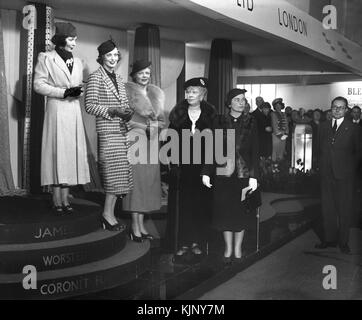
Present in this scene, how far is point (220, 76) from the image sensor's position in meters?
8.34

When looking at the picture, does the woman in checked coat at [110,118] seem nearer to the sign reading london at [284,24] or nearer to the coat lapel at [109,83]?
the coat lapel at [109,83]

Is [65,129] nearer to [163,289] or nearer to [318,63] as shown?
[163,289]

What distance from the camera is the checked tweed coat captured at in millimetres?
3715

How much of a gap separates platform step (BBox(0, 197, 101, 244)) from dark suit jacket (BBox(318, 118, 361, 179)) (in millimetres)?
2141

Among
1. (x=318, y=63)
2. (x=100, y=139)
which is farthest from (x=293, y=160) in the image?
(x=100, y=139)

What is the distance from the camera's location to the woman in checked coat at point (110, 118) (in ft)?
12.1

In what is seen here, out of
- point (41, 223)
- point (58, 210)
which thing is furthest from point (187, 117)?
point (41, 223)

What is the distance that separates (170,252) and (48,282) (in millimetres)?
1343

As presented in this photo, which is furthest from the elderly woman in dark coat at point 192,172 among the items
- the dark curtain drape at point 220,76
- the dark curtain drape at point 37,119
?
the dark curtain drape at point 220,76

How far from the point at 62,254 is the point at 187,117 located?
4.28 ft

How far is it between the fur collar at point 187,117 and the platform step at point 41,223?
92 cm

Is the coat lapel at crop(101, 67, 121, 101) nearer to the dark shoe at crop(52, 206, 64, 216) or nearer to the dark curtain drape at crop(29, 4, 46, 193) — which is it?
the dark shoe at crop(52, 206, 64, 216)

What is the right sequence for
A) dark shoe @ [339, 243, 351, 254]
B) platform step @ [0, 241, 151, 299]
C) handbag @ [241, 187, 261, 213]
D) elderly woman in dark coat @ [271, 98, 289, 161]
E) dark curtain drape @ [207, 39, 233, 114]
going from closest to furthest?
platform step @ [0, 241, 151, 299] < handbag @ [241, 187, 261, 213] < dark shoe @ [339, 243, 351, 254] < elderly woman in dark coat @ [271, 98, 289, 161] < dark curtain drape @ [207, 39, 233, 114]

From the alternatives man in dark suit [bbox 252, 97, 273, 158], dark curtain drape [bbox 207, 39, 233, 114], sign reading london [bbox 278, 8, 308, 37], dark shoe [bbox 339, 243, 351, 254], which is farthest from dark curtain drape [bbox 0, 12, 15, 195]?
dark curtain drape [bbox 207, 39, 233, 114]
